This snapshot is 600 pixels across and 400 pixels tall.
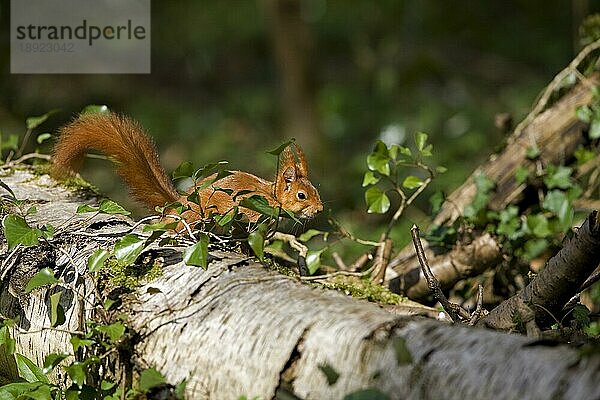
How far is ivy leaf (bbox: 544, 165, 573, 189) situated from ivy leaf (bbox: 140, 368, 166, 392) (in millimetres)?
1480

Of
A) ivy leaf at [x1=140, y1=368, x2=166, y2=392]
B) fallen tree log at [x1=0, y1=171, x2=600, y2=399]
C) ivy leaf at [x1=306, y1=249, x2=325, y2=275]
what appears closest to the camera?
fallen tree log at [x1=0, y1=171, x2=600, y2=399]

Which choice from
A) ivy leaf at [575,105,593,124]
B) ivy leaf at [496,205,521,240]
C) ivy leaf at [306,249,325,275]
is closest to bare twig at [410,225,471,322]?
ivy leaf at [306,249,325,275]

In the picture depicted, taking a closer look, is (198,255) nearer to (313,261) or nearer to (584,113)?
(313,261)

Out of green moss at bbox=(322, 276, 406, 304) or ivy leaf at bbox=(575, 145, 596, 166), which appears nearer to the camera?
green moss at bbox=(322, 276, 406, 304)

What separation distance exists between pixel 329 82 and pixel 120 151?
6743 mm

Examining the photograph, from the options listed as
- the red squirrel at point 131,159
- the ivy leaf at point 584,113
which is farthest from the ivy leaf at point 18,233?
the ivy leaf at point 584,113

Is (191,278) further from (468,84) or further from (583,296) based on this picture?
(468,84)

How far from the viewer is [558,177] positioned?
2379 millimetres

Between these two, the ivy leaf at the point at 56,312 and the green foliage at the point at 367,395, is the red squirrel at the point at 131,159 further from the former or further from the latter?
the green foliage at the point at 367,395

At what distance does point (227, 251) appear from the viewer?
1.51 meters

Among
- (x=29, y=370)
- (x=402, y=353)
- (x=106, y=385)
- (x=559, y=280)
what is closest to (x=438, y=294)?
(x=559, y=280)

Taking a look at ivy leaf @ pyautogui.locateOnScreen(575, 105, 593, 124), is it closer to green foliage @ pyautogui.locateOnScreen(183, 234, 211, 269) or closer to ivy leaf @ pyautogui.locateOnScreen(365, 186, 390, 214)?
ivy leaf @ pyautogui.locateOnScreen(365, 186, 390, 214)

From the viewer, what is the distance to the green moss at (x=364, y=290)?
176 cm

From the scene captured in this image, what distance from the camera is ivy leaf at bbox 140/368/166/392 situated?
123cm
